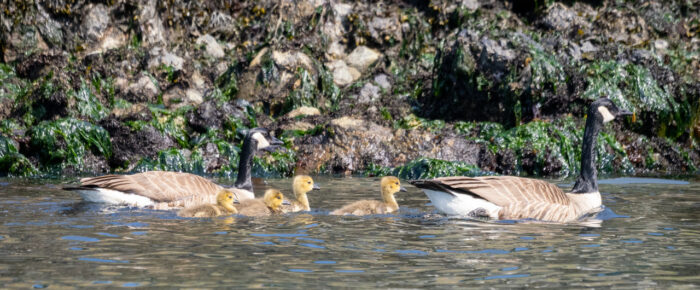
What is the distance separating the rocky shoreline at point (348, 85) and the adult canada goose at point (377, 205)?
5.16 meters

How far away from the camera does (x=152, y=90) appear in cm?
2159

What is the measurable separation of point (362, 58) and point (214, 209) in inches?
578

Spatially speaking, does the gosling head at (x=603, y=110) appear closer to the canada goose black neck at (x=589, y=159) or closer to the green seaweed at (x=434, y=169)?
the canada goose black neck at (x=589, y=159)

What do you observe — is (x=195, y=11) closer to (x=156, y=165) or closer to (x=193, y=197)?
(x=156, y=165)

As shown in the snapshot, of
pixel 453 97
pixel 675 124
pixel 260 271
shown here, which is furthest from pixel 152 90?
pixel 260 271

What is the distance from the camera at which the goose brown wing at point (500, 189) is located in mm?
10000

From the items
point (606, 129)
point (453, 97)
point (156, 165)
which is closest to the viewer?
point (156, 165)

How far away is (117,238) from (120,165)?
9.87 metres

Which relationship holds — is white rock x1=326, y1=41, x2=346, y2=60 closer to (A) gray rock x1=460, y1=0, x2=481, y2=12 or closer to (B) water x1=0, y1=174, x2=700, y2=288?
(A) gray rock x1=460, y1=0, x2=481, y2=12

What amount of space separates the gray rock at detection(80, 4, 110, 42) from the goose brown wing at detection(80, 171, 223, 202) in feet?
43.6

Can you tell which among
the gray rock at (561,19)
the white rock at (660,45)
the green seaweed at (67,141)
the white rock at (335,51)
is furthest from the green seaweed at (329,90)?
the white rock at (660,45)

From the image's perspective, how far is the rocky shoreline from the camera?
18.0 metres

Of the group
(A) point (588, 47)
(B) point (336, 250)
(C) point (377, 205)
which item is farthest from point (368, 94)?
(B) point (336, 250)

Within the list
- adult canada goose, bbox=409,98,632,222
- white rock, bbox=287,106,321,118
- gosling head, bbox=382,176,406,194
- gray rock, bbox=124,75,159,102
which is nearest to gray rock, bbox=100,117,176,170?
gray rock, bbox=124,75,159,102
